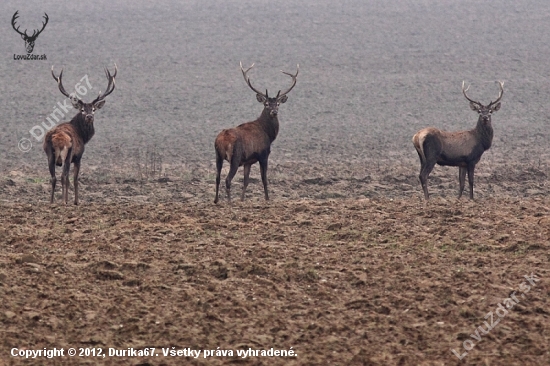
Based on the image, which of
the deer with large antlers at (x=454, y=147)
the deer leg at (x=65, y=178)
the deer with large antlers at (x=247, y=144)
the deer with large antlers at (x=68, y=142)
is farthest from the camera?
the deer with large antlers at (x=454, y=147)

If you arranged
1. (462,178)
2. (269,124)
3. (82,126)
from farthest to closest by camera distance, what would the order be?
(462,178), (269,124), (82,126)

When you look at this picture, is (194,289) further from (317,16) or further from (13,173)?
(317,16)

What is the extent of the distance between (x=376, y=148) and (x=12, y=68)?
14245 millimetres

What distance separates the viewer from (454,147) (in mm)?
16109

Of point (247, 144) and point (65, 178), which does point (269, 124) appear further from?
point (65, 178)

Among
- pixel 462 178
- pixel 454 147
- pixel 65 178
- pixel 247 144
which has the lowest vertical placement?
pixel 462 178

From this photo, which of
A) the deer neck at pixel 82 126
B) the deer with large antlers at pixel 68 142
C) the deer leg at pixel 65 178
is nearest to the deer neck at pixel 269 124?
the deer with large antlers at pixel 68 142

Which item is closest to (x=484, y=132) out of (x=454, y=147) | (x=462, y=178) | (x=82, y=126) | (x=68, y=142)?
(x=454, y=147)

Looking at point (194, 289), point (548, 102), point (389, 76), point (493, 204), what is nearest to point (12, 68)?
point (389, 76)

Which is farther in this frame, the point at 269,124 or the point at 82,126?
the point at 269,124

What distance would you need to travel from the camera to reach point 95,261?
9938 millimetres

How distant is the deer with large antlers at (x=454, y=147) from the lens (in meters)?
15.9

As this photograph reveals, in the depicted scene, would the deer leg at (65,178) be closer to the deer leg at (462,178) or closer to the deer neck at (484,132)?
the deer leg at (462,178)

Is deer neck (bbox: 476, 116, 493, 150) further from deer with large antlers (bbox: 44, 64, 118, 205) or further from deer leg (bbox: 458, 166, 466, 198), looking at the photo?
deer with large antlers (bbox: 44, 64, 118, 205)
